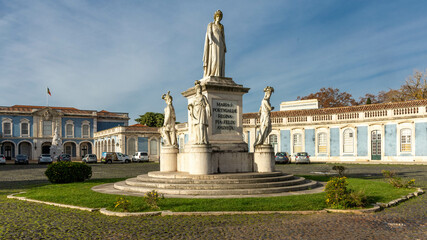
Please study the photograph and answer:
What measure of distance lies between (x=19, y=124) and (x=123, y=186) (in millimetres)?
53874

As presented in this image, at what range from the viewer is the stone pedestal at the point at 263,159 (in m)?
12.5

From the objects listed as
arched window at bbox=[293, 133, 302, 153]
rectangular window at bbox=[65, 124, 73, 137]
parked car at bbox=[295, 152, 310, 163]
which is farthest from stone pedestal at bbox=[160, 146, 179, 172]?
rectangular window at bbox=[65, 124, 73, 137]

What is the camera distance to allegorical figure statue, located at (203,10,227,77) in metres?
13.4

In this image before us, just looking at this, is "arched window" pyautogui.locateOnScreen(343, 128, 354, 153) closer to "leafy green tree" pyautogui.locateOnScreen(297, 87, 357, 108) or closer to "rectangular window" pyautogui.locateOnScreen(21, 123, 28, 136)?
"leafy green tree" pyautogui.locateOnScreen(297, 87, 357, 108)

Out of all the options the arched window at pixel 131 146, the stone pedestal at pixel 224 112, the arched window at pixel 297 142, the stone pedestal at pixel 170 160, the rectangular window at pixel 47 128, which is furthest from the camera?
the rectangular window at pixel 47 128

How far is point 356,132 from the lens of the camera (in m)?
35.8

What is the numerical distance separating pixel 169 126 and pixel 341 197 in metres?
7.51

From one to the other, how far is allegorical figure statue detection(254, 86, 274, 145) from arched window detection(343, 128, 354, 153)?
25905 mm

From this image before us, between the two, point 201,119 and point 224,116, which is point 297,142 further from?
point 201,119

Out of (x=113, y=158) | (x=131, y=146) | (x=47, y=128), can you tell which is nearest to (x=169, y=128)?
(x=113, y=158)

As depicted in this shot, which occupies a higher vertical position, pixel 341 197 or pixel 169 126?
pixel 169 126

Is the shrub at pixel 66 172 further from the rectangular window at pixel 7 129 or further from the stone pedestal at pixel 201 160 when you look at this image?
the rectangular window at pixel 7 129

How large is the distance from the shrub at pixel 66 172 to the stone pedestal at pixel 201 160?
627cm

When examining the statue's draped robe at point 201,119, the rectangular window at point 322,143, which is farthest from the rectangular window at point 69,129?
the statue's draped robe at point 201,119
